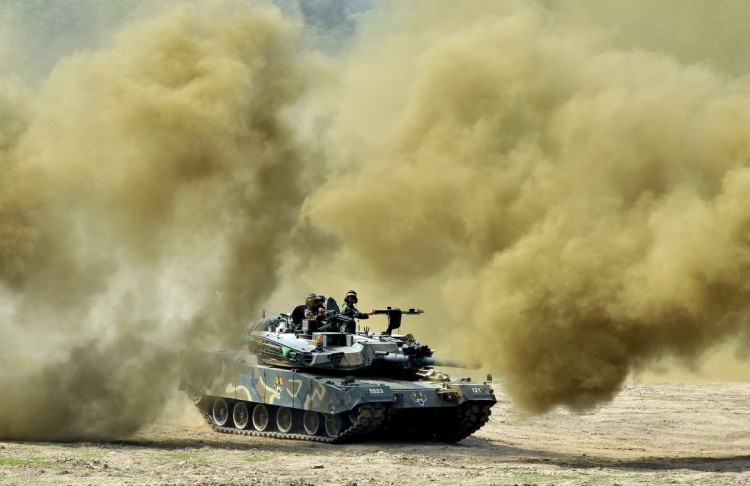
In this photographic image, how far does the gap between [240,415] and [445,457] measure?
626cm

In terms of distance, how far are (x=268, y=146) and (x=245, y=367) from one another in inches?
175

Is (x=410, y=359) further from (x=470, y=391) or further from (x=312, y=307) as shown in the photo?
(x=312, y=307)

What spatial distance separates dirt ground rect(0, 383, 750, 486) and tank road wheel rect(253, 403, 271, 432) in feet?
1.92

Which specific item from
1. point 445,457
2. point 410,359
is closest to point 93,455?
point 445,457

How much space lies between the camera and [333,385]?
77.5ft

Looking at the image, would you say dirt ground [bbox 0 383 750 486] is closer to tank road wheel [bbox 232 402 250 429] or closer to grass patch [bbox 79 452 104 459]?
grass patch [bbox 79 452 104 459]

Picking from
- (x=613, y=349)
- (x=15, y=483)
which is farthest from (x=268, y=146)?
(x=15, y=483)

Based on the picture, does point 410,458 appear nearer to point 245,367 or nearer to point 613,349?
point 613,349

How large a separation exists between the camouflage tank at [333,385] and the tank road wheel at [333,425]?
0.02 m

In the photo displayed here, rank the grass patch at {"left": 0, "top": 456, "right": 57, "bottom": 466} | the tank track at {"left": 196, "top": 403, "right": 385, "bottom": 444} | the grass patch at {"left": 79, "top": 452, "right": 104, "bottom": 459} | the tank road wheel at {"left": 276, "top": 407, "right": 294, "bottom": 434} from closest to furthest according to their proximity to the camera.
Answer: the grass patch at {"left": 0, "top": 456, "right": 57, "bottom": 466}, the grass patch at {"left": 79, "top": 452, "right": 104, "bottom": 459}, the tank track at {"left": 196, "top": 403, "right": 385, "bottom": 444}, the tank road wheel at {"left": 276, "top": 407, "right": 294, "bottom": 434}

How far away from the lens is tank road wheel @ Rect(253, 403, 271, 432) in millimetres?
25844

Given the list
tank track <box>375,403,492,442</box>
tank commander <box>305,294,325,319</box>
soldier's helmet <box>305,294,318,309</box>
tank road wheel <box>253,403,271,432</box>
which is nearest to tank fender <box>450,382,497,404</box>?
tank track <box>375,403,492,442</box>

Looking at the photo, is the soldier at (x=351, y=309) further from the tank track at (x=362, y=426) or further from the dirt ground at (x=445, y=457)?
the dirt ground at (x=445, y=457)

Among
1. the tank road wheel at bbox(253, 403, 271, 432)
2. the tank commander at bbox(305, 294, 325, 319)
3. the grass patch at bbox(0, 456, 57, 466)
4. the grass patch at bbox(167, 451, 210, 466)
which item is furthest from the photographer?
the tank road wheel at bbox(253, 403, 271, 432)
